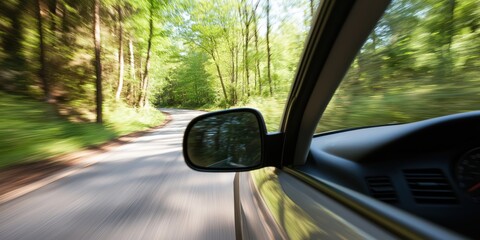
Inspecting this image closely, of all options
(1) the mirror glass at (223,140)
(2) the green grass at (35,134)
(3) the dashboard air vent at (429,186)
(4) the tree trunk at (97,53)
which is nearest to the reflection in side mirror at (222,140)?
(1) the mirror glass at (223,140)

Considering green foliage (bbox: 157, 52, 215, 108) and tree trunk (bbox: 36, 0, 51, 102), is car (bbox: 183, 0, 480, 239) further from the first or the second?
green foliage (bbox: 157, 52, 215, 108)

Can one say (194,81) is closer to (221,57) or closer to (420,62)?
(221,57)

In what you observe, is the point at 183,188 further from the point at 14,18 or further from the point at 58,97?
the point at 58,97

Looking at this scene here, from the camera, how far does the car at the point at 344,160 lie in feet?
3.16

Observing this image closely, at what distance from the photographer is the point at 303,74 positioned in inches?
50.9

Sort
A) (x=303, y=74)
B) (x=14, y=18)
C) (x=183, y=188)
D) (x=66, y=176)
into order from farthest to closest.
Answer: (x=14, y=18), (x=66, y=176), (x=183, y=188), (x=303, y=74)

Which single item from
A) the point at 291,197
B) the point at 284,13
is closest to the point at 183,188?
the point at 284,13

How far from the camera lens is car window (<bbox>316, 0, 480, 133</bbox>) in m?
1.18

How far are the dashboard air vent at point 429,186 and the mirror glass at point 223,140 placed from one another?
0.78 meters

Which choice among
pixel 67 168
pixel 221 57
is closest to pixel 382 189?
pixel 67 168

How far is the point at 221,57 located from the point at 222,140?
35995 millimetres

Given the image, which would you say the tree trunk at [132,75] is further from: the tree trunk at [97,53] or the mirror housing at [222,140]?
the mirror housing at [222,140]

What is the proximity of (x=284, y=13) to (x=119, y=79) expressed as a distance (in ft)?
71.8

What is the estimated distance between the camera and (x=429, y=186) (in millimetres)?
1350
